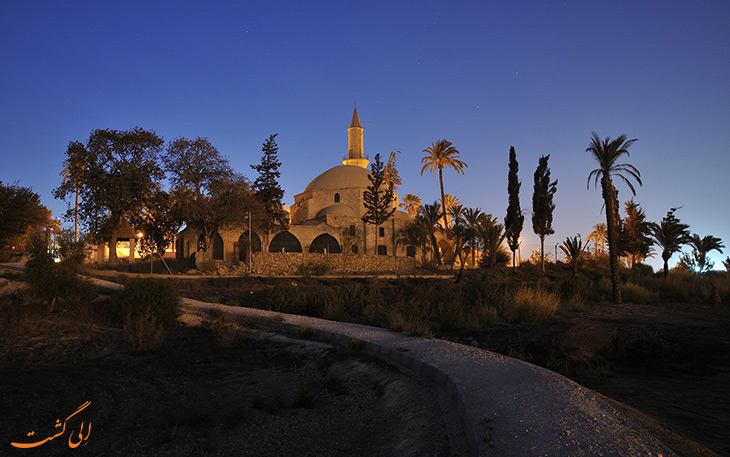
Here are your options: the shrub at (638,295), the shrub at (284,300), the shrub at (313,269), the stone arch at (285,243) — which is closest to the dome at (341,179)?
the stone arch at (285,243)

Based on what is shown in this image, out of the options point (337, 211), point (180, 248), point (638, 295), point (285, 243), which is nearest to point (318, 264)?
point (285, 243)

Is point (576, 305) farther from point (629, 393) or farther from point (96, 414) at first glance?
point (96, 414)

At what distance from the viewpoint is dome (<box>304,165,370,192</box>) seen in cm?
5431

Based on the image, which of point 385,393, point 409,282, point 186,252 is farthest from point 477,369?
point 186,252

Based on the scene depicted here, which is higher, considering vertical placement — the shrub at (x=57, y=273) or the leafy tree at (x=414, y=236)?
the leafy tree at (x=414, y=236)

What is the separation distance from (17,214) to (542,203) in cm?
3469

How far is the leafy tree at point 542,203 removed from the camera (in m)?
36.4

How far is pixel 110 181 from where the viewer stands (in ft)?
108

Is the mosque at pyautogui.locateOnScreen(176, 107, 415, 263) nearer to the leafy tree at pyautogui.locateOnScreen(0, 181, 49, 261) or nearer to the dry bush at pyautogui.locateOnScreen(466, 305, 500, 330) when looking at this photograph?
the leafy tree at pyautogui.locateOnScreen(0, 181, 49, 261)

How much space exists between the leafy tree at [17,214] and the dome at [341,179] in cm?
3019

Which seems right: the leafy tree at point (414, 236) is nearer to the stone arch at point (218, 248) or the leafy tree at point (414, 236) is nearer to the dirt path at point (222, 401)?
the stone arch at point (218, 248)

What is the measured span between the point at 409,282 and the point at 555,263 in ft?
72.4

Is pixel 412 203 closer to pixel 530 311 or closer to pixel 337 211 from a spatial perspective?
pixel 337 211

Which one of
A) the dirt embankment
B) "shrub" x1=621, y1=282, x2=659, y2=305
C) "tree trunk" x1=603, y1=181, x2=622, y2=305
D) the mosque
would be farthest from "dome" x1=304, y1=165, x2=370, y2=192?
the dirt embankment
